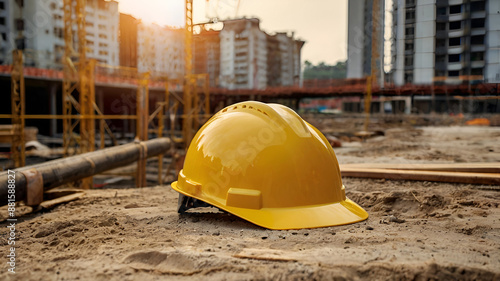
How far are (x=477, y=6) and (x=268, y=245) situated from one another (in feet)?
21.6

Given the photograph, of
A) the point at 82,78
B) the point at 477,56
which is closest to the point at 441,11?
the point at 477,56

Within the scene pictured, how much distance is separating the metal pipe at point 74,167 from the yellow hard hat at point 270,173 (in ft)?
8.12

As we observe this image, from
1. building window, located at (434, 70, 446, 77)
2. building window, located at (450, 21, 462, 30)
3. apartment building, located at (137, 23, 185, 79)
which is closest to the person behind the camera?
building window, located at (450, 21, 462, 30)

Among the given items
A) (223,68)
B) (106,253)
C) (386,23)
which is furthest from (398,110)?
(106,253)

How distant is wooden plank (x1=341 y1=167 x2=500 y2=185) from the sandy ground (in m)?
0.35

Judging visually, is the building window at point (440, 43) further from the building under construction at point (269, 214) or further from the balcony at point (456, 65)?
the balcony at point (456, 65)

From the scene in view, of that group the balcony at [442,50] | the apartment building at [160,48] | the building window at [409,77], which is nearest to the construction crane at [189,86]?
the apartment building at [160,48]

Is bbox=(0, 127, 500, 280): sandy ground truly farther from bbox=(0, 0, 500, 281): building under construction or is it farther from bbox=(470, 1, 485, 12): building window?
bbox=(470, 1, 485, 12): building window

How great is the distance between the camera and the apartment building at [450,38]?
6867 mm

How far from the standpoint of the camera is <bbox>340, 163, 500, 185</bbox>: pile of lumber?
4.98 meters

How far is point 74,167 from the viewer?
22.3 feet

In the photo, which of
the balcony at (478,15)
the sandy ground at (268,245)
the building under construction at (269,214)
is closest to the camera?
the sandy ground at (268,245)

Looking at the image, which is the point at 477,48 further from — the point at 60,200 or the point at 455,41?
the point at 60,200

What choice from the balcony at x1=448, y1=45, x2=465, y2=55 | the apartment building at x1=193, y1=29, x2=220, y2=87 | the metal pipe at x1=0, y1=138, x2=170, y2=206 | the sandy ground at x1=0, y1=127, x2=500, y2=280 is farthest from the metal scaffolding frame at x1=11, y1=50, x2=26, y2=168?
the apartment building at x1=193, y1=29, x2=220, y2=87
